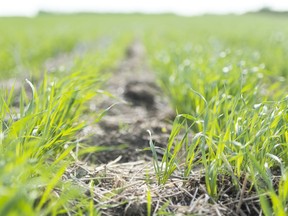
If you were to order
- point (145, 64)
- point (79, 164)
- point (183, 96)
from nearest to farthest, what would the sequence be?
point (79, 164) < point (183, 96) < point (145, 64)

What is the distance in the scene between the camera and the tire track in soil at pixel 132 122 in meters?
2.13

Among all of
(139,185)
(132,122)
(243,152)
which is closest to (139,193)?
(139,185)

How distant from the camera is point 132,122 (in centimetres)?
263

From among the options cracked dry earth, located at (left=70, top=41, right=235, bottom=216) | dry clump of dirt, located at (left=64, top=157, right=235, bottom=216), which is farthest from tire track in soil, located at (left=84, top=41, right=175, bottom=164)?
dry clump of dirt, located at (left=64, top=157, right=235, bottom=216)

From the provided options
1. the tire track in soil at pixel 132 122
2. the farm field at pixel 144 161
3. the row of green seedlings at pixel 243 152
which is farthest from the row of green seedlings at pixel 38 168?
the row of green seedlings at pixel 243 152

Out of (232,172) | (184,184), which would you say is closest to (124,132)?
(184,184)

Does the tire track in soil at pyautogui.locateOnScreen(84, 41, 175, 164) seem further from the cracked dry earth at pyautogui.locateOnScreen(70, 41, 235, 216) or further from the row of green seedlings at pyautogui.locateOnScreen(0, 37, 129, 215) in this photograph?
the row of green seedlings at pyautogui.locateOnScreen(0, 37, 129, 215)

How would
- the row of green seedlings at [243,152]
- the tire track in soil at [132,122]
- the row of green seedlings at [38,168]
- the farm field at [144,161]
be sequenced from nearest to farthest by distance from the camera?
the row of green seedlings at [38,168]
the farm field at [144,161]
the row of green seedlings at [243,152]
the tire track in soil at [132,122]

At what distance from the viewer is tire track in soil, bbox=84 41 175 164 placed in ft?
6.98

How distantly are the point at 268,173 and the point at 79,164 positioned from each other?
0.75 m

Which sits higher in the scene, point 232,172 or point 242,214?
point 232,172

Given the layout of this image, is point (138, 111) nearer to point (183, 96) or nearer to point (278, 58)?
point (183, 96)

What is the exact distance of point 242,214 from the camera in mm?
1354

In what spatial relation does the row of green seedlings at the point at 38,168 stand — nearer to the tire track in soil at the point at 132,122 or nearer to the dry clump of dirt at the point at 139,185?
the dry clump of dirt at the point at 139,185
